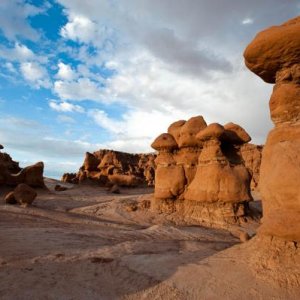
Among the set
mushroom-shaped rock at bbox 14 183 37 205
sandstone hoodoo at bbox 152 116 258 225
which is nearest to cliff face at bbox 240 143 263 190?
Result: sandstone hoodoo at bbox 152 116 258 225

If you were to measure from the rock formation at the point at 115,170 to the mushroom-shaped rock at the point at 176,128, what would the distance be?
1245 cm

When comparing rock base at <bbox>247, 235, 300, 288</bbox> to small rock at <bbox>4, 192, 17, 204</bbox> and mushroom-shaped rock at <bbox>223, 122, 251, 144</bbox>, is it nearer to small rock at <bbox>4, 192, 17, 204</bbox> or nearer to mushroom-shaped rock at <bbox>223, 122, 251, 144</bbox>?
mushroom-shaped rock at <bbox>223, 122, 251, 144</bbox>

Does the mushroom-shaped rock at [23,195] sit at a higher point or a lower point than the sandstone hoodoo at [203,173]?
lower

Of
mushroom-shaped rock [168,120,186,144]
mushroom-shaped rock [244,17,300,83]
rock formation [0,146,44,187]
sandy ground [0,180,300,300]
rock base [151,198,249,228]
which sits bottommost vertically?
sandy ground [0,180,300,300]

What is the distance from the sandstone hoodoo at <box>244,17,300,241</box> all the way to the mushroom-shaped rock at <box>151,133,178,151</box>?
8.44m

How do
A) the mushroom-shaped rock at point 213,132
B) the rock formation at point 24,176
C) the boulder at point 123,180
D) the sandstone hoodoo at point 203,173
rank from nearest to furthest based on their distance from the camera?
the sandstone hoodoo at point 203,173
the mushroom-shaped rock at point 213,132
the rock formation at point 24,176
the boulder at point 123,180

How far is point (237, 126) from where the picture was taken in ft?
40.7

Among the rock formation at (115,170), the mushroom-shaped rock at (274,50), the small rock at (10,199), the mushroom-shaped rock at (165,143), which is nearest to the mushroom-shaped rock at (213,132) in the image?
the mushroom-shaped rock at (165,143)

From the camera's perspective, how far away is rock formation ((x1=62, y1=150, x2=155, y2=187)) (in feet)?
89.3

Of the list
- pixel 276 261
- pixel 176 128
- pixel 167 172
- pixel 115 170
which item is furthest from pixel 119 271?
pixel 115 170

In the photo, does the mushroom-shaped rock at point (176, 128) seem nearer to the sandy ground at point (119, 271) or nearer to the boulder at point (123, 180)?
the sandy ground at point (119, 271)

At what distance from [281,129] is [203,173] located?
6.71 metres

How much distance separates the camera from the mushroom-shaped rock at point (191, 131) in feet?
43.3

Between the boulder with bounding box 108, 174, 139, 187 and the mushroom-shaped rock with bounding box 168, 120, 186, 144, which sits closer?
the mushroom-shaped rock with bounding box 168, 120, 186, 144
